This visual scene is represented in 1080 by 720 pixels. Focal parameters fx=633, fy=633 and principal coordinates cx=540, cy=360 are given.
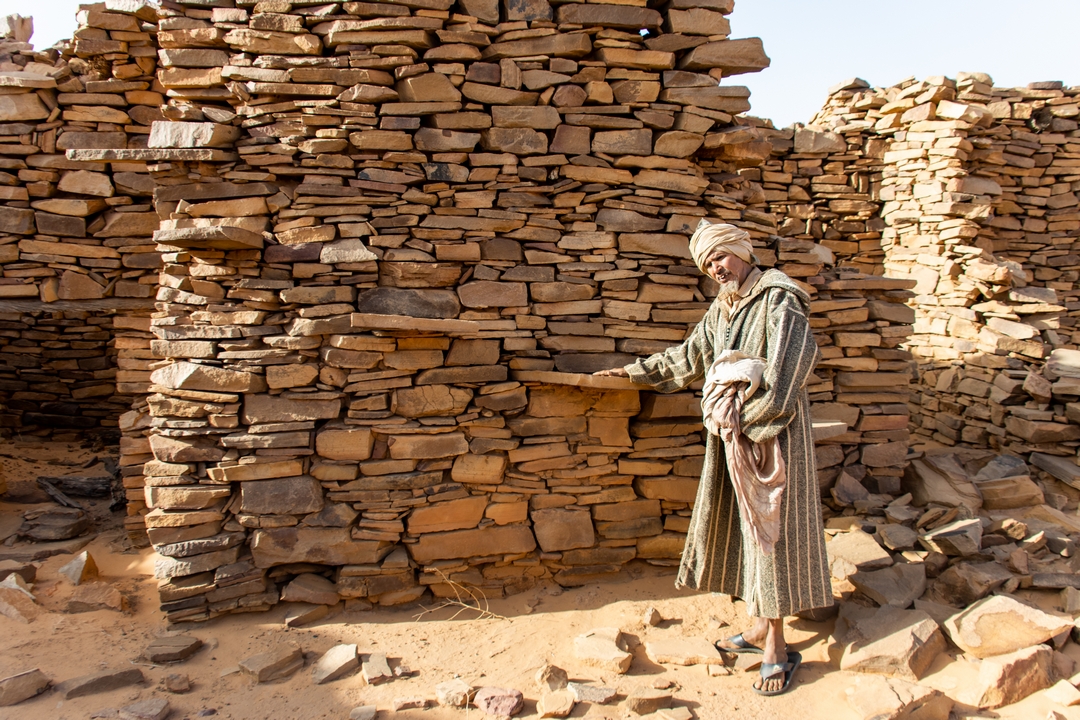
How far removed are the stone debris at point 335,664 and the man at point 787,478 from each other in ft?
5.55

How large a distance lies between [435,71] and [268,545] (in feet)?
9.14

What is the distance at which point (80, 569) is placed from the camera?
387cm

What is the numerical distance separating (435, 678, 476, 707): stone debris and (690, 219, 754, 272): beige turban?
2268 mm

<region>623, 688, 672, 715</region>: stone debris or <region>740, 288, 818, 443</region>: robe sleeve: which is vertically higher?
<region>740, 288, 818, 443</region>: robe sleeve

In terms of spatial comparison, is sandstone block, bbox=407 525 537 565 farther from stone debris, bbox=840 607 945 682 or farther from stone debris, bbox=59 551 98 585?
stone debris, bbox=59 551 98 585

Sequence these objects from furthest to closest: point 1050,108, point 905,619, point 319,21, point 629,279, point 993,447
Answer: point 1050,108 → point 993,447 → point 629,279 → point 319,21 → point 905,619

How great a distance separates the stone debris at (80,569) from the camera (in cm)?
385

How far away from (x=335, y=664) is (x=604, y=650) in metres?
1.31

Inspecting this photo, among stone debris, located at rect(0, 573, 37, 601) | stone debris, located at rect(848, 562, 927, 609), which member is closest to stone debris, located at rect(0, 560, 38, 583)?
stone debris, located at rect(0, 573, 37, 601)

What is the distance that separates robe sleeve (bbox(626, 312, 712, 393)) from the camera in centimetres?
327

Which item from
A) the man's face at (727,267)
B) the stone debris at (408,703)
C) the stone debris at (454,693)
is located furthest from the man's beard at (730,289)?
the stone debris at (408,703)

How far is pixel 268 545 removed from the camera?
11.5 ft

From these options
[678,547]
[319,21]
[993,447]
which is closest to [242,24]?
[319,21]

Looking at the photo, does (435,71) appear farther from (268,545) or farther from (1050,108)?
(1050,108)
